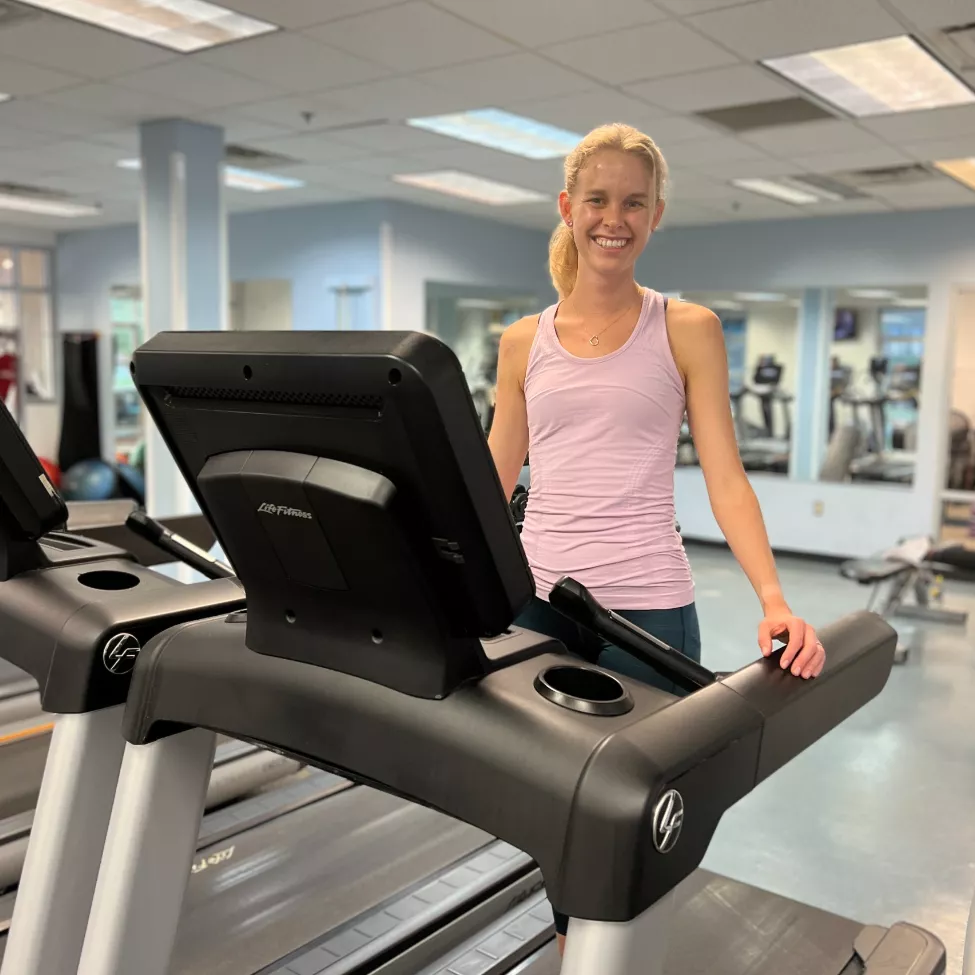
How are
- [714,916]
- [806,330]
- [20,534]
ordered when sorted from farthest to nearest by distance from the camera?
[806,330], [714,916], [20,534]

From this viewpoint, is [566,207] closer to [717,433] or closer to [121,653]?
[717,433]

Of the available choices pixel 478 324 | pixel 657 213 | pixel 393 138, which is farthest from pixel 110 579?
pixel 478 324

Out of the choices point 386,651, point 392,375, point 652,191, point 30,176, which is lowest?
point 386,651

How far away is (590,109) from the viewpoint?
491 centimetres

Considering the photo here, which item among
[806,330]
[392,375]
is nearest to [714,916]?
[392,375]

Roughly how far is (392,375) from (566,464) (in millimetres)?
630

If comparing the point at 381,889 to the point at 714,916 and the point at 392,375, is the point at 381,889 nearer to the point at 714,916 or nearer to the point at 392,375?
the point at 714,916

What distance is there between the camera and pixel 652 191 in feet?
4.79

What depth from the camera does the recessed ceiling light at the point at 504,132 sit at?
208 inches

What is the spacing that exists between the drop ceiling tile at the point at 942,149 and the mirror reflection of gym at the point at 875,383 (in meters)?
2.09

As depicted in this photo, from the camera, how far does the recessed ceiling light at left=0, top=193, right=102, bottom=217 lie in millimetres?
8305

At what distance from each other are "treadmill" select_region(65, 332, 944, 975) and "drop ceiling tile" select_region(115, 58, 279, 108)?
12.5 feet

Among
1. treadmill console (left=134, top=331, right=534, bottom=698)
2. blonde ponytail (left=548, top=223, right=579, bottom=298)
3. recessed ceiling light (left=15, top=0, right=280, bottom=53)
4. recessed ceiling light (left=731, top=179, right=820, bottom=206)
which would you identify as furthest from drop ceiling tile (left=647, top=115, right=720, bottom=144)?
treadmill console (left=134, top=331, right=534, bottom=698)

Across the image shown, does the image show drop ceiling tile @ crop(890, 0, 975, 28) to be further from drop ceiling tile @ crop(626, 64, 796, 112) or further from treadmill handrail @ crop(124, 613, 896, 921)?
treadmill handrail @ crop(124, 613, 896, 921)
